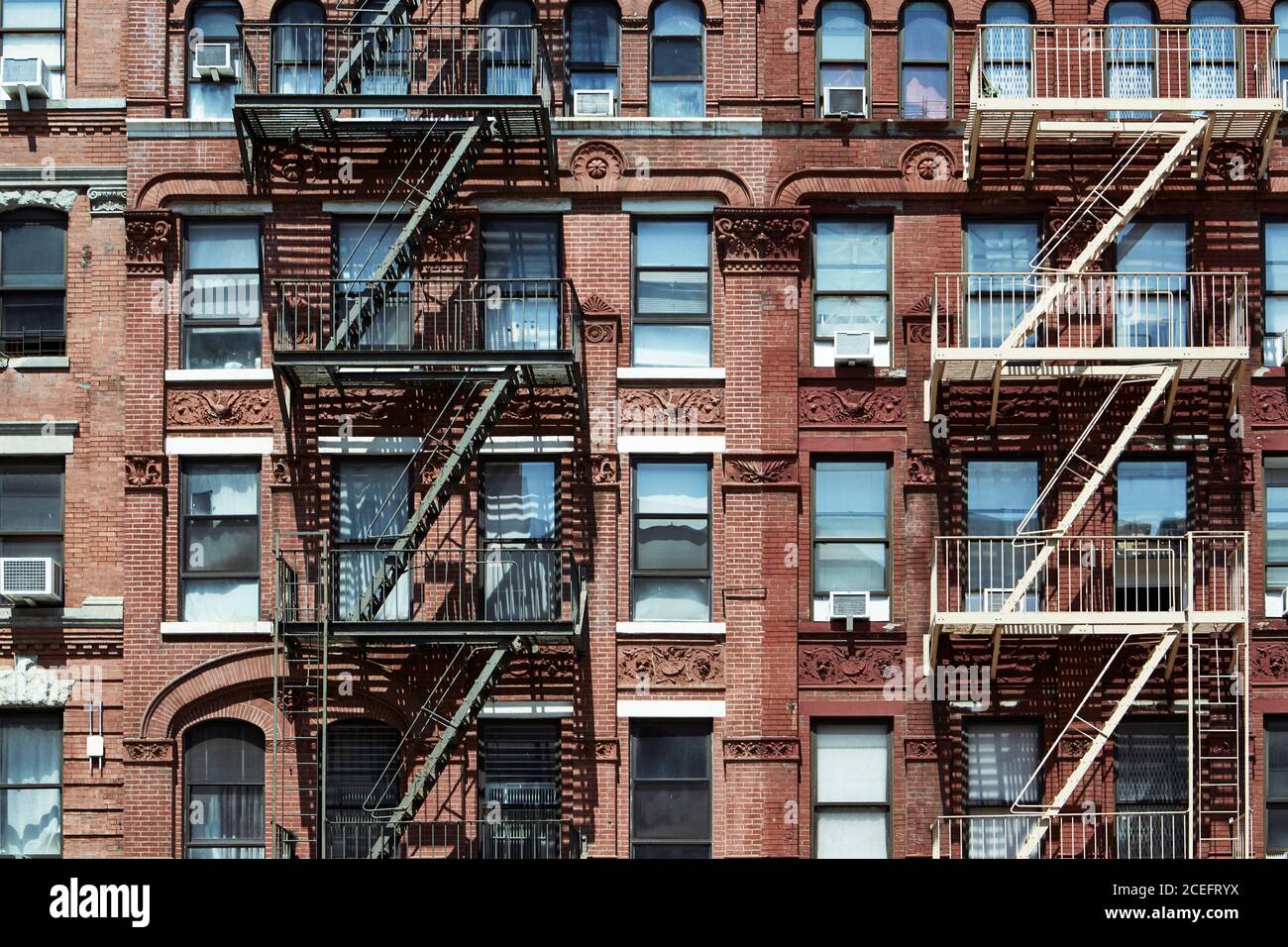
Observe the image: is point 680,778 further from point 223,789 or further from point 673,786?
point 223,789

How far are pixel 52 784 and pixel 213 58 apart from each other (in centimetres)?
926

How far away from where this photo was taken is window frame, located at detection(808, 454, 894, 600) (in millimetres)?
23781

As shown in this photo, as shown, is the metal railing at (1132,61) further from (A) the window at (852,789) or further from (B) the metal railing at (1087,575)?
(A) the window at (852,789)

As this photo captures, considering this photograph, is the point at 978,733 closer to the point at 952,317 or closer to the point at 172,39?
the point at 952,317

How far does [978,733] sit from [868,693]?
143cm

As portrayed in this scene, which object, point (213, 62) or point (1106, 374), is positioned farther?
point (213, 62)

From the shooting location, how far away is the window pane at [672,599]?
23.8 m

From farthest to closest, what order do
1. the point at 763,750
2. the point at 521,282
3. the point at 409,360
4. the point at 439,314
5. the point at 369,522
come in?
the point at 439,314, the point at 369,522, the point at 521,282, the point at 763,750, the point at 409,360

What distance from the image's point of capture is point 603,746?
76.4ft


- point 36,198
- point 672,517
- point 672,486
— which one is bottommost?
point 672,517

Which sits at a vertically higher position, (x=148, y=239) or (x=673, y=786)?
(x=148, y=239)

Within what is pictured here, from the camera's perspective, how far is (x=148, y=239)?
24156mm

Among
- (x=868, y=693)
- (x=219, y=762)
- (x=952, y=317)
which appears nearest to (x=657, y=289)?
(x=952, y=317)

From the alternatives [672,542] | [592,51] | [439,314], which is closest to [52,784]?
[439,314]
